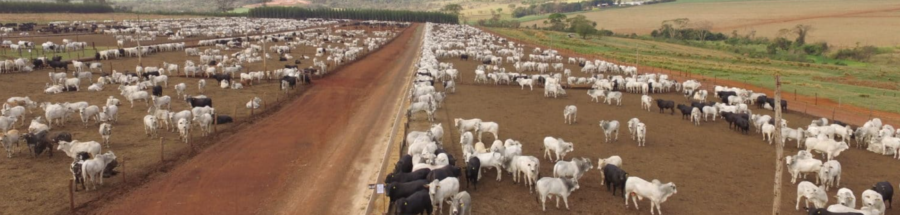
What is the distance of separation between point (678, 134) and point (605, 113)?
6.14m

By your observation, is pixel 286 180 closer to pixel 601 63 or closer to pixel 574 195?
pixel 574 195

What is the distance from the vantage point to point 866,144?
26484 millimetres

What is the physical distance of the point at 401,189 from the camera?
656 inches

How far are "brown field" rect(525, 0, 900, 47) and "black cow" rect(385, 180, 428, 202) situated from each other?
118 m

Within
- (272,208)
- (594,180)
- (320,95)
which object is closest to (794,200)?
(594,180)

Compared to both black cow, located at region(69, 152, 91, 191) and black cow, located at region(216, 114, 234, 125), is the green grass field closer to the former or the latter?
black cow, located at region(216, 114, 234, 125)

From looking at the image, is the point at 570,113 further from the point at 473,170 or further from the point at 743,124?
the point at 473,170

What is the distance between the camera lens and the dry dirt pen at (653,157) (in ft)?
57.8

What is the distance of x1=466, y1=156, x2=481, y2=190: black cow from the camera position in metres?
18.5

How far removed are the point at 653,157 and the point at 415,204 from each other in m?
11.8

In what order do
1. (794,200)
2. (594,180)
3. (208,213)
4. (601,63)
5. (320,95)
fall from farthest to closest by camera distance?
1. (601,63)
2. (320,95)
3. (594,180)
4. (794,200)
5. (208,213)

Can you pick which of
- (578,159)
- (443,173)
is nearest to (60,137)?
(443,173)

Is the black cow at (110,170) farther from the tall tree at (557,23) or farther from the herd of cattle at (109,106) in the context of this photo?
the tall tree at (557,23)

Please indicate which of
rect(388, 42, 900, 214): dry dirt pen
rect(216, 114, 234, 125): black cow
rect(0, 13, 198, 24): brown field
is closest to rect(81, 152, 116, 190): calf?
rect(388, 42, 900, 214): dry dirt pen
